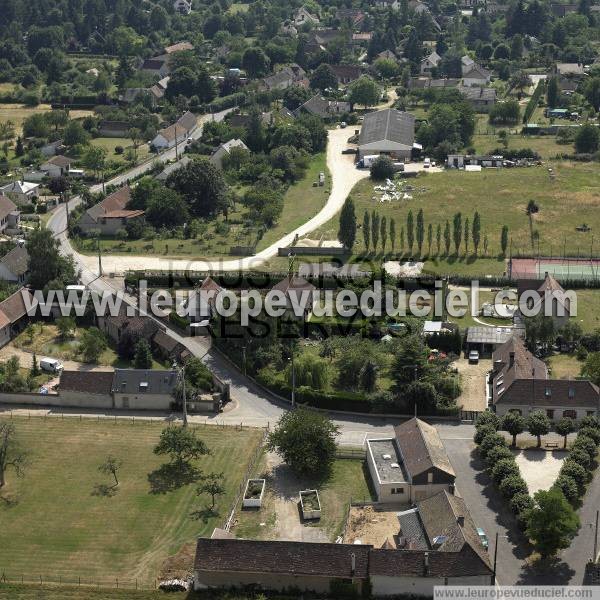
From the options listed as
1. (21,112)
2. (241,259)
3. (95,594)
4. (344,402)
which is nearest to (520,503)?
(344,402)

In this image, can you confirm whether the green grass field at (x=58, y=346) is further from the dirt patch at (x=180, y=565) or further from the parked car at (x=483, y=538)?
the parked car at (x=483, y=538)

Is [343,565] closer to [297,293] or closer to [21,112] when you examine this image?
[297,293]

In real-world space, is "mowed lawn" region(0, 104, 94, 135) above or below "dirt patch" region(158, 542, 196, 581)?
above

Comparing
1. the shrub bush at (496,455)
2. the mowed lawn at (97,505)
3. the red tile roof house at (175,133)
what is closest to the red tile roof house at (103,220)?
the red tile roof house at (175,133)

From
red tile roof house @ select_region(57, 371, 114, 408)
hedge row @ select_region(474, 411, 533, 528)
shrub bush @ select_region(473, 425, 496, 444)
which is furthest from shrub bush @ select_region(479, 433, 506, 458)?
red tile roof house @ select_region(57, 371, 114, 408)

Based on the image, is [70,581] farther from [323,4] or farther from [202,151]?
[323,4]

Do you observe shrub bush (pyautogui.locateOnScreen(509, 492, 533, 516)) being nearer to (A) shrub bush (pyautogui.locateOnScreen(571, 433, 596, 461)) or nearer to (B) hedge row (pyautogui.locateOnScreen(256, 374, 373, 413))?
(A) shrub bush (pyautogui.locateOnScreen(571, 433, 596, 461))

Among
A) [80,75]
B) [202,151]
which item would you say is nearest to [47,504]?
[202,151]
